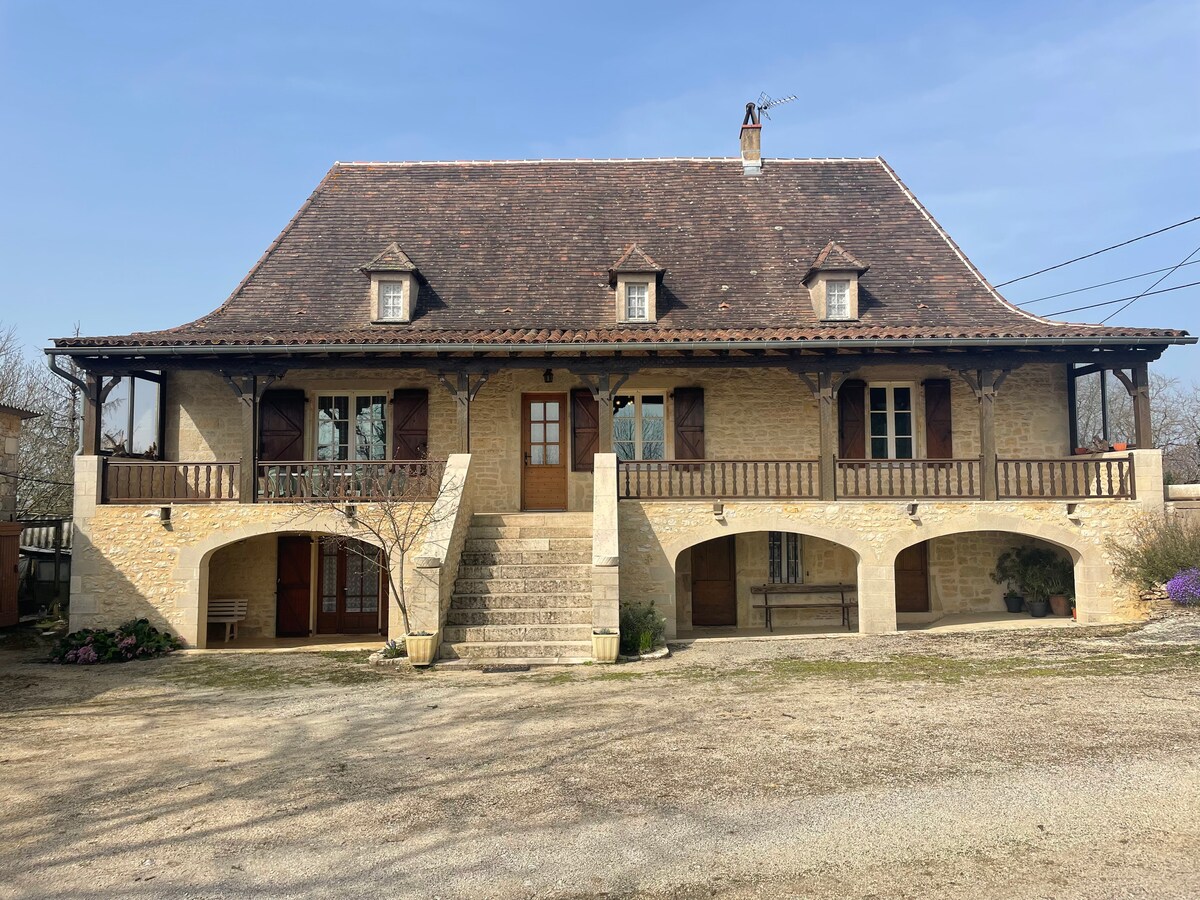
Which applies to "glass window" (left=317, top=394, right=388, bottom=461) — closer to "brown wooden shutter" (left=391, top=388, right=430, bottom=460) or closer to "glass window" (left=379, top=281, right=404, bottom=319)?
"brown wooden shutter" (left=391, top=388, right=430, bottom=460)

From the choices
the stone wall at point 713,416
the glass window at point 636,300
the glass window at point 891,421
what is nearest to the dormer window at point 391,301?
the stone wall at point 713,416

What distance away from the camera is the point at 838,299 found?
13398 millimetres

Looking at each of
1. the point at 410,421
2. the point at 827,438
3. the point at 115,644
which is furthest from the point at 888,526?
the point at 115,644

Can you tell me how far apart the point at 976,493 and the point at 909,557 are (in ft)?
5.11

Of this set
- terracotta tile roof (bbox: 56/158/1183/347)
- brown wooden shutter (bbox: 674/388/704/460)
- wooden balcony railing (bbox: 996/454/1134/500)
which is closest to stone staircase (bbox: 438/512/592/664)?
brown wooden shutter (bbox: 674/388/704/460)

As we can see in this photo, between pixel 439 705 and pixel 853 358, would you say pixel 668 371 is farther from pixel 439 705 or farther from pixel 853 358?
pixel 439 705

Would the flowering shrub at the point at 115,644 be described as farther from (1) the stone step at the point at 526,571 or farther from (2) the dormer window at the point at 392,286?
(2) the dormer window at the point at 392,286

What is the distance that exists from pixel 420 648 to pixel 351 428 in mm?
5555

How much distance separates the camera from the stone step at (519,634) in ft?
31.2

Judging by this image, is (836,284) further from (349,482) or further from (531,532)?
(349,482)

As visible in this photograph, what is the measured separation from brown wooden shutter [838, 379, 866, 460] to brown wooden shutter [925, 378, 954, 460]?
39.5 inches

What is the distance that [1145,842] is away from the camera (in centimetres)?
400

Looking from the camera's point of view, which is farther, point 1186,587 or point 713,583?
point 713,583

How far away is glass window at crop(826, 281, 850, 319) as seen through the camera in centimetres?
1327
